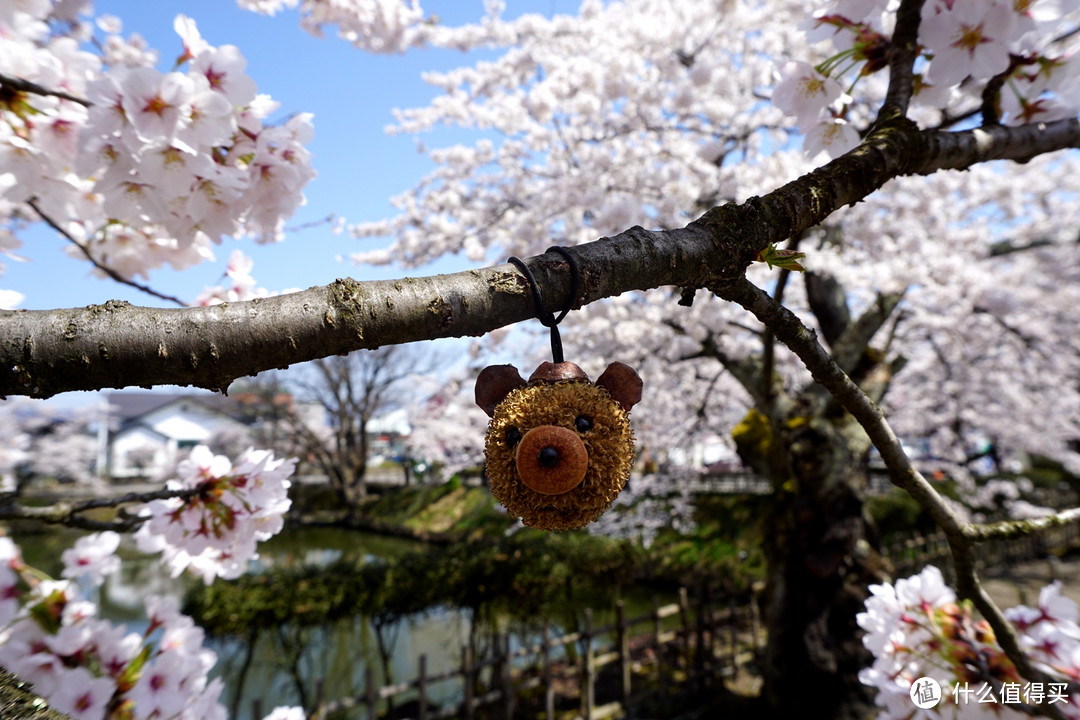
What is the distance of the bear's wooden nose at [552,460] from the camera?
89cm

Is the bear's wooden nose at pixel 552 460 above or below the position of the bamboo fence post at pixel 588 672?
above

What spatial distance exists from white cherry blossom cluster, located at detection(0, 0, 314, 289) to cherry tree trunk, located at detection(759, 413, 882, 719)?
4237 millimetres

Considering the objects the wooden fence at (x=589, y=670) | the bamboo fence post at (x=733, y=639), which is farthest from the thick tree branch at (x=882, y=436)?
the bamboo fence post at (x=733, y=639)

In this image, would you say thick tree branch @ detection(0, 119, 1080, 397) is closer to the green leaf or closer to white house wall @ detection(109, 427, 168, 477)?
the green leaf

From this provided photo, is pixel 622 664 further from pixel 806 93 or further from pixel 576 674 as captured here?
pixel 806 93

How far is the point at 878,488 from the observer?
1425cm

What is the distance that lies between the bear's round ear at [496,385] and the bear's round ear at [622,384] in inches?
6.5

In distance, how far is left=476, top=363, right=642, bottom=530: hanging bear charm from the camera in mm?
899

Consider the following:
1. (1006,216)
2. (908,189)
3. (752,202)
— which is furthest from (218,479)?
(1006,216)

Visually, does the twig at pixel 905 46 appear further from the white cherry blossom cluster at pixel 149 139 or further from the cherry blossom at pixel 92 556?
the cherry blossom at pixel 92 556

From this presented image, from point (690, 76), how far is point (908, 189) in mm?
3090

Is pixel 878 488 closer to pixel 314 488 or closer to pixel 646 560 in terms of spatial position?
pixel 646 560

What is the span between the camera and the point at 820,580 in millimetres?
4727

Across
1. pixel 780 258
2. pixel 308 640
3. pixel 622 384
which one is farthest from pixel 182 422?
pixel 780 258
